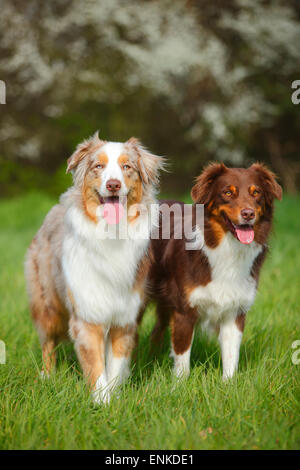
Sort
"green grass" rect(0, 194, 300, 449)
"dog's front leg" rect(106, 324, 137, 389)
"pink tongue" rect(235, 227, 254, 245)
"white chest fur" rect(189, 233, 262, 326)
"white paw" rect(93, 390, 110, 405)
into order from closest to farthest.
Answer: "green grass" rect(0, 194, 300, 449)
"white paw" rect(93, 390, 110, 405)
"pink tongue" rect(235, 227, 254, 245)
"dog's front leg" rect(106, 324, 137, 389)
"white chest fur" rect(189, 233, 262, 326)

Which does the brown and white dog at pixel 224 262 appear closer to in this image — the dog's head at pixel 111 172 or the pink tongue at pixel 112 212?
the dog's head at pixel 111 172

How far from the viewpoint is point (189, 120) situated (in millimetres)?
14898

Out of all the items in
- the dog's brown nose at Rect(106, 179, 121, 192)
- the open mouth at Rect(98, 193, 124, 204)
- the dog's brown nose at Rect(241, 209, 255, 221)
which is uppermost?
the dog's brown nose at Rect(106, 179, 121, 192)

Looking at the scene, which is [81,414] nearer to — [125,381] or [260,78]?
[125,381]

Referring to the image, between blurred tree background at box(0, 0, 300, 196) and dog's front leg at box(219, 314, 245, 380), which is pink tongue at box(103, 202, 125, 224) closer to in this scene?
dog's front leg at box(219, 314, 245, 380)

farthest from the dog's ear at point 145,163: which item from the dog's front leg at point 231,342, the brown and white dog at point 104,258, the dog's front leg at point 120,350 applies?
the dog's front leg at point 231,342

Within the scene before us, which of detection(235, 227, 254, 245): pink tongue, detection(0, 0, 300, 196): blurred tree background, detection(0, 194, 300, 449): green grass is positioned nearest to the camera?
detection(0, 194, 300, 449): green grass

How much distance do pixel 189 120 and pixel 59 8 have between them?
15.3ft

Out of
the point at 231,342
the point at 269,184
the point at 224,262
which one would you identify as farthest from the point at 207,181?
the point at 231,342

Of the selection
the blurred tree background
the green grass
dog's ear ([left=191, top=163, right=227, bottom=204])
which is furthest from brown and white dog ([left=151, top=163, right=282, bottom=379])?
the blurred tree background

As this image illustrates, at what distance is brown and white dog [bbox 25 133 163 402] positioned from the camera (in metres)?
3.44

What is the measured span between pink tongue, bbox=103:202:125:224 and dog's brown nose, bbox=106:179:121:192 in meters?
0.13

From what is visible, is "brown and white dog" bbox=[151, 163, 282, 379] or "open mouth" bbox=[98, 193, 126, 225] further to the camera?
"brown and white dog" bbox=[151, 163, 282, 379]

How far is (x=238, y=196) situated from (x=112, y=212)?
2.96ft
